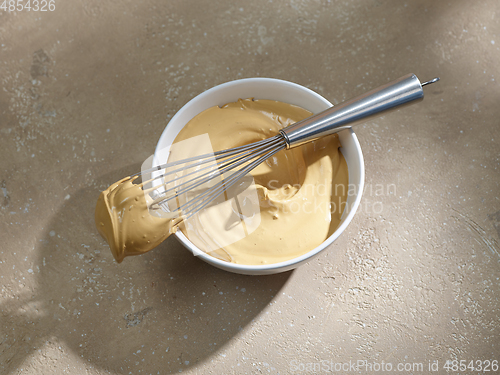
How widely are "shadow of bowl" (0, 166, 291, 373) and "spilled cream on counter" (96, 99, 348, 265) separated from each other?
0.17 meters

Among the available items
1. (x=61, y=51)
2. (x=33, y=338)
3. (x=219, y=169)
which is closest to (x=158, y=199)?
(x=219, y=169)

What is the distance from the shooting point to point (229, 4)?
100cm

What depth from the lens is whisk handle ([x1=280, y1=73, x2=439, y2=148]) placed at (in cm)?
70

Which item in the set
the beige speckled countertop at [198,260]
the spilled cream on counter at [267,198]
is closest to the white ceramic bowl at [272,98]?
the spilled cream on counter at [267,198]

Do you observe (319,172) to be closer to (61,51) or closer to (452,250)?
(452,250)

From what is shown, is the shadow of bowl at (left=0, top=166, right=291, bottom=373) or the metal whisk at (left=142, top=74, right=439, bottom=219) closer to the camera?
the metal whisk at (left=142, top=74, right=439, bottom=219)

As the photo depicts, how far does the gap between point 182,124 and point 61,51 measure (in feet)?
1.46

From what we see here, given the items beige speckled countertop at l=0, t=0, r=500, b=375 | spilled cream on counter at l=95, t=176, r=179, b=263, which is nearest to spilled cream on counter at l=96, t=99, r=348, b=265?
spilled cream on counter at l=95, t=176, r=179, b=263

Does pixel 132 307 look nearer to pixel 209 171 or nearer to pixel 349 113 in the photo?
pixel 209 171

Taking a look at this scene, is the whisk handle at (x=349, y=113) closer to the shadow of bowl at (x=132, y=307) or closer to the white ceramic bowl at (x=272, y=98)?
the white ceramic bowl at (x=272, y=98)

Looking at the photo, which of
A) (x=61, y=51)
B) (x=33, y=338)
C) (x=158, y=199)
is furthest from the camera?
(x=61, y=51)

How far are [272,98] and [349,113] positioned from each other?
175 mm

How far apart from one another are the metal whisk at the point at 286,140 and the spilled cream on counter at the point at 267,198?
0.14 ft

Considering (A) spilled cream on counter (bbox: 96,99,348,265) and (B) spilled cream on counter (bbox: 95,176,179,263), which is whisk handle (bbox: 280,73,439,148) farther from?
(B) spilled cream on counter (bbox: 95,176,179,263)
